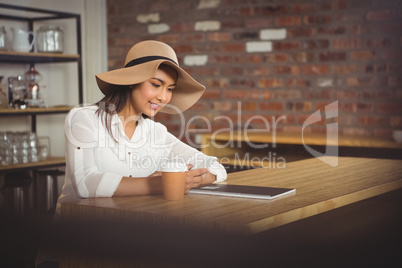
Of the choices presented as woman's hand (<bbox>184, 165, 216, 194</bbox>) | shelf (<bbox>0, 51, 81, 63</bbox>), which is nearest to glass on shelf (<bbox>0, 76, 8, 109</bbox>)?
shelf (<bbox>0, 51, 81, 63</bbox>)

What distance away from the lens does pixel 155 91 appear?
6.66 feet

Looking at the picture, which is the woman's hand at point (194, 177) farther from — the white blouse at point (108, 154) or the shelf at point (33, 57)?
the shelf at point (33, 57)

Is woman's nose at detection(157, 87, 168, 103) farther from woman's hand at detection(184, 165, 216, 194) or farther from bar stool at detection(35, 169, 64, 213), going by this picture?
bar stool at detection(35, 169, 64, 213)

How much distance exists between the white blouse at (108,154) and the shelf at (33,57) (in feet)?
6.13

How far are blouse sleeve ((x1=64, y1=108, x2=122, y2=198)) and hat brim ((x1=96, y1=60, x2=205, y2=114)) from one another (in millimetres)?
153

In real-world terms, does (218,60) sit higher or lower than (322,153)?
higher

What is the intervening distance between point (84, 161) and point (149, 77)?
1.18ft

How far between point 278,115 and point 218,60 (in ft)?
2.11

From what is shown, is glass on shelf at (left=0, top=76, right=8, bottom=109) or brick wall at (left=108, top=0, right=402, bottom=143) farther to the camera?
glass on shelf at (left=0, top=76, right=8, bottom=109)

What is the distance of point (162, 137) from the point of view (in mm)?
2318

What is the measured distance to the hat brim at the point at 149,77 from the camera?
1931mm

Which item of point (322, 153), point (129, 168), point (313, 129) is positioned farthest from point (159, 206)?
point (313, 129)

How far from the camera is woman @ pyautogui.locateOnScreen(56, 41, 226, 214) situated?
183 centimetres

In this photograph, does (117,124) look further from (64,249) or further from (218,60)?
(218,60)
